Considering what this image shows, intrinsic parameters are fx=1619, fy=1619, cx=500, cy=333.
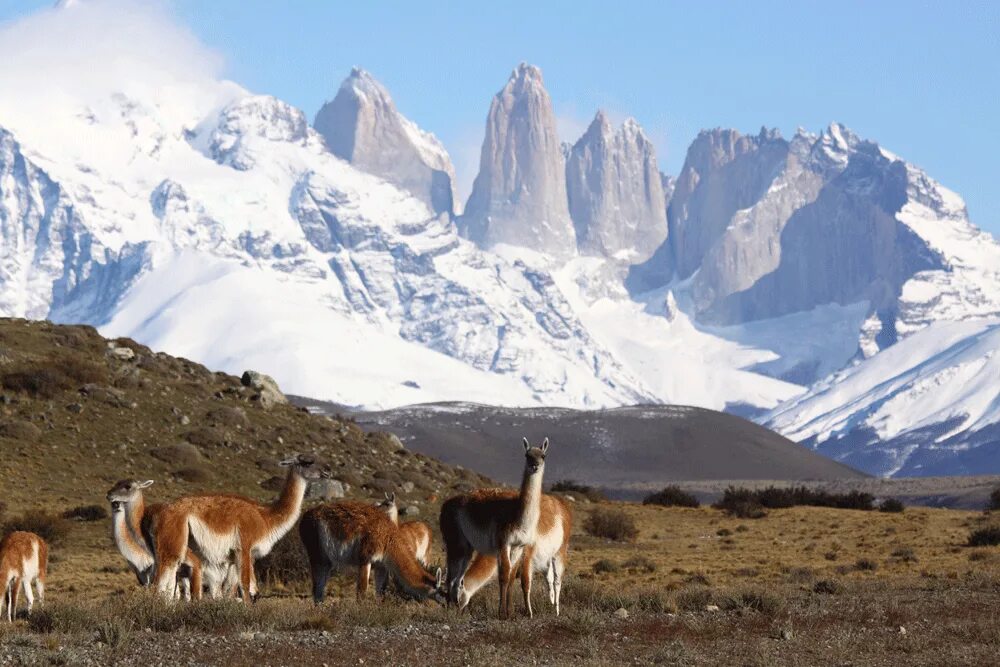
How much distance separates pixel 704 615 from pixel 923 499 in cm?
14927

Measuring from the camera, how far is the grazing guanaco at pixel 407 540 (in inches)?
859

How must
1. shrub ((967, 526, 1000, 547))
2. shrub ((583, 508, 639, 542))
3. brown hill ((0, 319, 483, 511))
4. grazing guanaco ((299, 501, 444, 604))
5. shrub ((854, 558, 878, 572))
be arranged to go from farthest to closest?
1. shrub ((583, 508, 639, 542))
2. brown hill ((0, 319, 483, 511))
3. shrub ((967, 526, 1000, 547))
4. shrub ((854, 558, 878, 572))
5. grazing guanaco ((299, 501, 444, 604))

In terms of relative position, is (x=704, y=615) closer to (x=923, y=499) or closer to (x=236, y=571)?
(x=236, y=571)

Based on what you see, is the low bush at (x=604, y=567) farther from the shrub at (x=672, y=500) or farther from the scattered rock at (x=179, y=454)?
the shrub at (x=672, y=500)

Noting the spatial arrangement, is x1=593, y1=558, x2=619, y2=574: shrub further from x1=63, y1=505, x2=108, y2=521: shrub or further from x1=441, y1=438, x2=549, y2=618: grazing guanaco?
x1=63, y1=505, x2=108, y2=521: shrub

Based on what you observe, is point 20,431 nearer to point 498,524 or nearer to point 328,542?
point 328,542

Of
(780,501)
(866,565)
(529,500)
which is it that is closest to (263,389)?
(780,501)

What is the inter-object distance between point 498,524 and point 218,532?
3649 millimetres

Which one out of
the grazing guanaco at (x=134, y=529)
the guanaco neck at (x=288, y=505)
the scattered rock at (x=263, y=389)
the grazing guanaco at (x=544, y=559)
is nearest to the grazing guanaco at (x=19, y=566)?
the grazing guanaco at (x=134, y=529)

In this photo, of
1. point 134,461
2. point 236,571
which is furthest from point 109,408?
point 236,571

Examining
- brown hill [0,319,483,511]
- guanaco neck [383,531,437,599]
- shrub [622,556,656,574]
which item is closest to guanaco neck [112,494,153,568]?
guanaco neck [383,531,437,599]

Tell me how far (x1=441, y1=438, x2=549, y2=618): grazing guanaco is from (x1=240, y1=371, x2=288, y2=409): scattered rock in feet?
124

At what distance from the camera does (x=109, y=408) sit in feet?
166

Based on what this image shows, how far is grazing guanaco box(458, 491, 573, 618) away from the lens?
68.9ft
